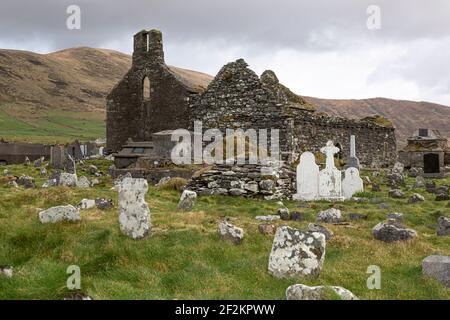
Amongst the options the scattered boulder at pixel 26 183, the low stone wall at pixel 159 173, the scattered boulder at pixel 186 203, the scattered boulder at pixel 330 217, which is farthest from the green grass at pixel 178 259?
the low stone wall at pixel 159 173

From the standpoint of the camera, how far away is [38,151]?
3725cm

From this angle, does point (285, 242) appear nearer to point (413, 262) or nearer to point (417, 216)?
point (413, 262)

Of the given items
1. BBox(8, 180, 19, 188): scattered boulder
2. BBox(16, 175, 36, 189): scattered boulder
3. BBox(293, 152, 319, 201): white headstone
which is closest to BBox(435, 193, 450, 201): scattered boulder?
BBox(293, 152, 319, 201): white headstone

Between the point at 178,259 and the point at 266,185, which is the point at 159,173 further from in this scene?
the point at 178,259

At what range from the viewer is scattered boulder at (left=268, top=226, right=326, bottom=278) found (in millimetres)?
7711

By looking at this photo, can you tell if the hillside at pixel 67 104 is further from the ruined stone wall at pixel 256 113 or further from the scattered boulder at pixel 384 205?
the scattered boulder at pixel 384 205

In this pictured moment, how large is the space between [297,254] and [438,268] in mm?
2152

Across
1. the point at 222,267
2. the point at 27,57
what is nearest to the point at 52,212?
the point at 222,267

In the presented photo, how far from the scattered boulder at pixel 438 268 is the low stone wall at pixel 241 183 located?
8.45 meters

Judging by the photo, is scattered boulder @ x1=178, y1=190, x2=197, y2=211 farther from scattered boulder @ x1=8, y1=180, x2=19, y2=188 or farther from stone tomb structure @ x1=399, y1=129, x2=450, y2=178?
stone tomb structure @ x1=399, y1=129, x2=450, y2=178

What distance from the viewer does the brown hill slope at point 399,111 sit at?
107 m

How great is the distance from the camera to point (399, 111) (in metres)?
117

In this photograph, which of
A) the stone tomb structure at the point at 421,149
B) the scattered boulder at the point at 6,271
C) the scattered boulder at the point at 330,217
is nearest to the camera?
the scattered boulder at the point at 6,271
